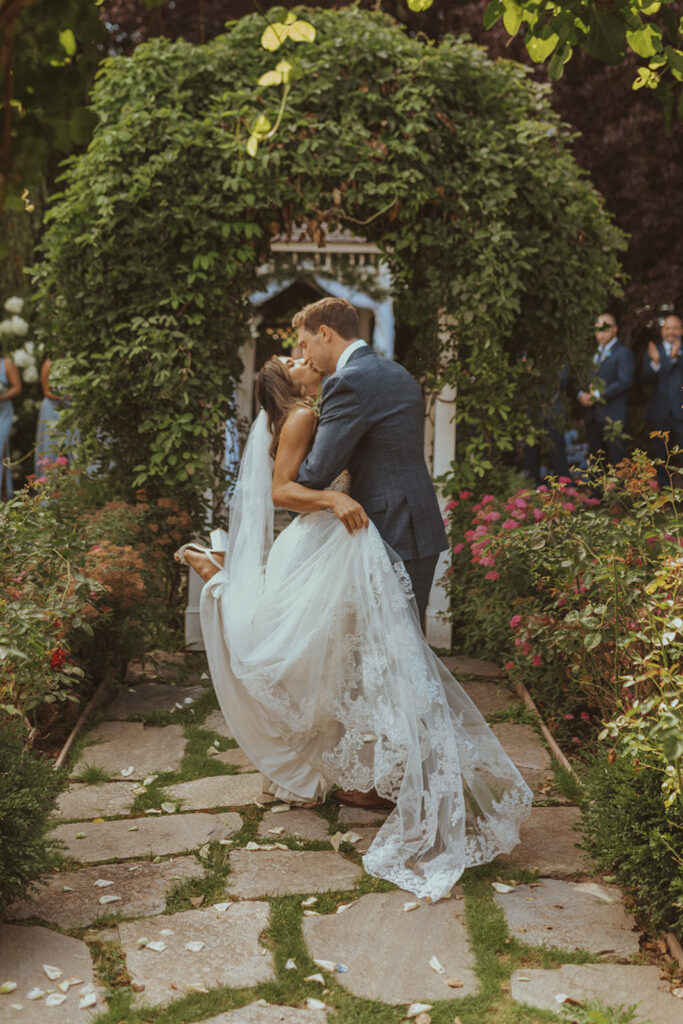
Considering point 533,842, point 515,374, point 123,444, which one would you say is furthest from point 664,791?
point 123,444

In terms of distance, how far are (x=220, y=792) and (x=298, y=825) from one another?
1.61 ft

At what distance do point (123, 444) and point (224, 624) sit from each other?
109 inches

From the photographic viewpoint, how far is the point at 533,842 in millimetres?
3932

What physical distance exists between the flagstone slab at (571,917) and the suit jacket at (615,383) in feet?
24.4

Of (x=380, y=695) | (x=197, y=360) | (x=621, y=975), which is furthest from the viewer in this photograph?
(x=197, y=360)

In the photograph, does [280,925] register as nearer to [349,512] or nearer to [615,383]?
[349,512]

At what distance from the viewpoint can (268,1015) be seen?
281 cm

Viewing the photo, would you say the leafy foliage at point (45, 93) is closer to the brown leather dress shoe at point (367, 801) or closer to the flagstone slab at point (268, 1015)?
the flagstone slab at point (268, 1015)

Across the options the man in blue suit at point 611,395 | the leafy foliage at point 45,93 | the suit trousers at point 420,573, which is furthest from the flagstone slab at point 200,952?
the man in blue suit at point 611,395

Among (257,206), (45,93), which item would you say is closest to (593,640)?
(45,93)

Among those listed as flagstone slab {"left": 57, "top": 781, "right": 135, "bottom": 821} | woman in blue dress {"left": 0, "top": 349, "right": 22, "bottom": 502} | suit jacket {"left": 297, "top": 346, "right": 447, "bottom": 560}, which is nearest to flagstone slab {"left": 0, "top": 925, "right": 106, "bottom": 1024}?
flagstone slab {"left": 57, "top": 781, "right": 135, "bottom": 821}

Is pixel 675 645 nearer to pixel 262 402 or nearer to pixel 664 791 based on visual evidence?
pixel 664 791

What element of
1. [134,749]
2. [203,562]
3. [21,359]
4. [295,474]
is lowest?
[134,749]

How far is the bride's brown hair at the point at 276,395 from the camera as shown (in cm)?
448
